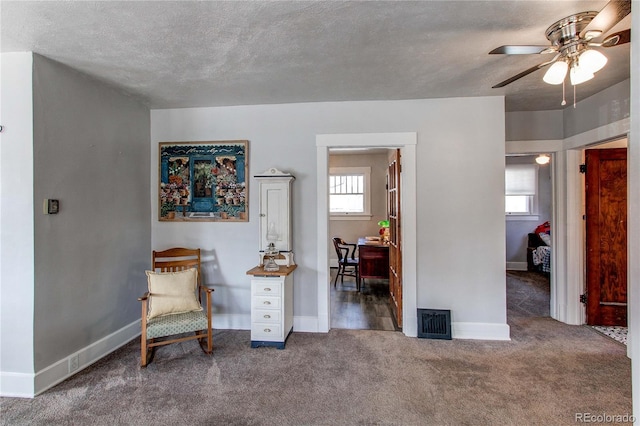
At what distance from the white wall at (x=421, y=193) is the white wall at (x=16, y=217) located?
1.39 m

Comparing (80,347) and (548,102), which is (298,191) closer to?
(80,347)

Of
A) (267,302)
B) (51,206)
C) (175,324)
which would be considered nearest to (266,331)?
(267,302)

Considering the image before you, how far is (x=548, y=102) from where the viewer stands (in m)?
3.46

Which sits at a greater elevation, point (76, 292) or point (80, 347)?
point (76, 292)

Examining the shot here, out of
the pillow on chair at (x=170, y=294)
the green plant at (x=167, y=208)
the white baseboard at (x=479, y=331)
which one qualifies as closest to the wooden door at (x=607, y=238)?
the white baseboard at (x=479, y=331)

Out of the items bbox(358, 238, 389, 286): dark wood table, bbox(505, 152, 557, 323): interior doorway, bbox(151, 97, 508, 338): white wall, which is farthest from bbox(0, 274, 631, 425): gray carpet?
bbox(505, 152, 557, 323): interior doorway

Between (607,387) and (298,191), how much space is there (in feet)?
9.92

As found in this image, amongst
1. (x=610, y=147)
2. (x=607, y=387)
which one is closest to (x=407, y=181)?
(x=607, y=387)

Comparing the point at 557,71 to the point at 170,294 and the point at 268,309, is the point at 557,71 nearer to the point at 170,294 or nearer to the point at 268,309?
the point at 268,309

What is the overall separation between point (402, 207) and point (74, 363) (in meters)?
3.27

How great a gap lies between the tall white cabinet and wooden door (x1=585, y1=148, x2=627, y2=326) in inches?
133

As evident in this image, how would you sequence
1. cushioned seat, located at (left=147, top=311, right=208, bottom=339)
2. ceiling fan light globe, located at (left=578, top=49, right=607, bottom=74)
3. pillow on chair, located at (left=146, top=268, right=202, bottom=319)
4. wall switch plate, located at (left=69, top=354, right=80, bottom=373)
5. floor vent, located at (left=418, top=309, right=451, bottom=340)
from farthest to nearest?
floor vent, located at (left=418, top=309, right=451, bottom=340)
pillow on chair, located at (left=146, top=268, right=202, bottom=319)
cushioned seat, located at (left=147, top=311, right=208, bottom=339)
wall switch plate, located at (left=69, top=354, right=80, bottom=373)
ceiling fan light globe, located at (left=578, top=49, right=607, bottom=74)

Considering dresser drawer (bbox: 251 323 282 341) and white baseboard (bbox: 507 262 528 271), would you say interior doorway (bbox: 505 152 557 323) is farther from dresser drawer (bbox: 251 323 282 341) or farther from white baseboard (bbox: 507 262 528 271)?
dresser drawer (bbox: 251 323 282 341)

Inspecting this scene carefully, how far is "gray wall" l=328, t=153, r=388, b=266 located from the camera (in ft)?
23.2
